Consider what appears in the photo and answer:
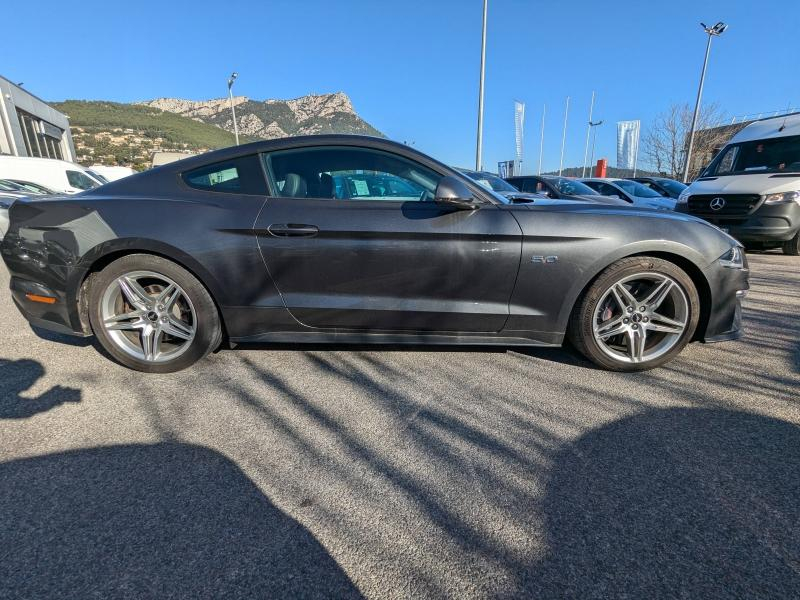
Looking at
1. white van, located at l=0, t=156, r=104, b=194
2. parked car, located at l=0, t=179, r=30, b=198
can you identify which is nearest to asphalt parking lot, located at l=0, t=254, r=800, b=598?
parked car, located at l=0, t=179, r=30, b=198

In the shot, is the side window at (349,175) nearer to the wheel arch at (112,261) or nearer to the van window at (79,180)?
the wheel arch at (112,261)

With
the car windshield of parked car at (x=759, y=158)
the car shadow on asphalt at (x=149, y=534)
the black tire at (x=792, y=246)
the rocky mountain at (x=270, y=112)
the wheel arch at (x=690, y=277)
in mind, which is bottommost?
the car shadow on asphalt at (x=149, y=534)

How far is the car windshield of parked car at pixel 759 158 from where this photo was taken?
6.90 m

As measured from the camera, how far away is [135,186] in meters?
2.60

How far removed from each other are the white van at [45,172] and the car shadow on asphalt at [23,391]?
30.8ft

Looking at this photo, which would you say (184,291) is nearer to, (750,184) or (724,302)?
(724,302)

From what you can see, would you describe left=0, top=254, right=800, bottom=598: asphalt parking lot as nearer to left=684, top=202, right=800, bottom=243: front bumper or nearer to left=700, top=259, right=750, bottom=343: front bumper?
left=700, top=259, right=750, bottom=343: front bumper

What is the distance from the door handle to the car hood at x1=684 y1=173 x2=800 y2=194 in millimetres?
7497

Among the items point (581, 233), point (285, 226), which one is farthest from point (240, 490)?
point (581, 233)

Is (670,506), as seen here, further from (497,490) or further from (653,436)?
(497,490)

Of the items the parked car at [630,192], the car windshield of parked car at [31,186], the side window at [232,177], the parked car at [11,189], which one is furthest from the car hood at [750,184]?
the car windshield of parked car at [31,186]

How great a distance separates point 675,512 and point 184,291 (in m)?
2.68

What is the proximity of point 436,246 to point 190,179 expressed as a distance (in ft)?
5.26

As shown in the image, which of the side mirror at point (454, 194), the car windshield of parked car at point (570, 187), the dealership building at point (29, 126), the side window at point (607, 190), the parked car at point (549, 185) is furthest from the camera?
the dealership building at point (29, 126)
